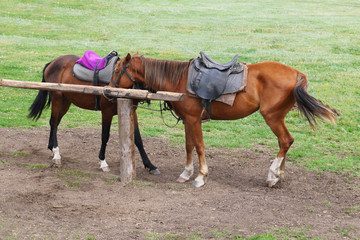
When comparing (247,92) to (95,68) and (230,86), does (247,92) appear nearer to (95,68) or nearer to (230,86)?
(230,86)

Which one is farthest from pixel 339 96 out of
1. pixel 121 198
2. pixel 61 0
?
pixel 61 0

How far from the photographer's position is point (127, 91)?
730 centimetres

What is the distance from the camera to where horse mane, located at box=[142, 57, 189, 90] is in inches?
301

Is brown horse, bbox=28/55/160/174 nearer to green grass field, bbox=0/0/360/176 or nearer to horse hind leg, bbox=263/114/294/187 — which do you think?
green grass field, bbox=0/0/360/176

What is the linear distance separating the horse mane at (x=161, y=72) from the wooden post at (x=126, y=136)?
0.50m

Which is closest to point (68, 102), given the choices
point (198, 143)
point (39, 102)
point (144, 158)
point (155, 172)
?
point (39, 102)

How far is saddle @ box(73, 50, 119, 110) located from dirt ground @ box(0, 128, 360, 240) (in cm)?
160

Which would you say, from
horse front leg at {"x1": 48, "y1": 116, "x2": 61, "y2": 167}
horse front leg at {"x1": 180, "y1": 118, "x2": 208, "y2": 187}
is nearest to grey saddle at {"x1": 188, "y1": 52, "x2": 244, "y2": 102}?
horse front leg at {"x1": 180, "y1": 118, "x2": 208, "y2": 187}

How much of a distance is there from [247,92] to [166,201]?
2177mm

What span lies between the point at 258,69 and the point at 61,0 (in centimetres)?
2808

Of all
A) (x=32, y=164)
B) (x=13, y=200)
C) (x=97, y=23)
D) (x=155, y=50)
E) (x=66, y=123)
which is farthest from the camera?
(x=97, y=23)

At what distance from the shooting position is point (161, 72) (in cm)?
769

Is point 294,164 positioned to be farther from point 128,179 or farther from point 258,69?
point 128,179

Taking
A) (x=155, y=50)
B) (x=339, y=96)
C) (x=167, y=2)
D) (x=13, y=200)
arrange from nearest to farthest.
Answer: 1. (x=13, y=200)
2. (x=339, y=96)
3. (x=155, y=50)
4. (x=167, y=2)
